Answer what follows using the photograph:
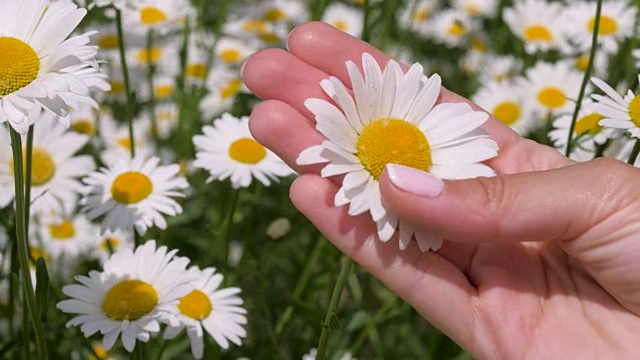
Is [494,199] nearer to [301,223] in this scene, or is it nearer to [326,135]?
[326,135]

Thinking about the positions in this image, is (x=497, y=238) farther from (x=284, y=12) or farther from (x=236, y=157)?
(x=284, y=12)

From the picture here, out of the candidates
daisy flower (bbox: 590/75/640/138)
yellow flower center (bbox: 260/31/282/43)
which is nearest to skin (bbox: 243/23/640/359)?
daisy flower (bbox: 590/75/640/138)

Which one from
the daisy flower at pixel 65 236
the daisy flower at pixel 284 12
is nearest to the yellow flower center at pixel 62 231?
the daisy flower at pixel 65 236

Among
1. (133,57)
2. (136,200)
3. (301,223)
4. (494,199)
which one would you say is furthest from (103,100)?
(494,199)

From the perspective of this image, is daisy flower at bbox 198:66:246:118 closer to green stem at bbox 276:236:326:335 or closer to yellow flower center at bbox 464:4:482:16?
green stem at bbox 276:236:326:335

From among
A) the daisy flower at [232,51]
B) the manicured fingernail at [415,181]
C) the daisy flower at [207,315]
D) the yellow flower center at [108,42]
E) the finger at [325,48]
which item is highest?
the manicured fingernail at [415,181]

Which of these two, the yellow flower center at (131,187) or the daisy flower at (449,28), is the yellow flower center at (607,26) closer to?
the daisy flower at (449,28)

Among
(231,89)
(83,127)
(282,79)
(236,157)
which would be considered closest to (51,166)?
(236,157)
